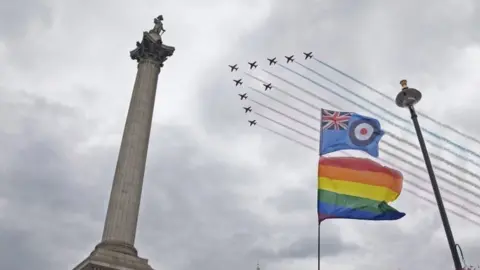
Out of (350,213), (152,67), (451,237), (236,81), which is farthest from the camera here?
(236,81)

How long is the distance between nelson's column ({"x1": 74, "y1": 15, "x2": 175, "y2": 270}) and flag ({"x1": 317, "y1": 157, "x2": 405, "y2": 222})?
15255 millimetres

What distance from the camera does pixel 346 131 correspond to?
2930 cm

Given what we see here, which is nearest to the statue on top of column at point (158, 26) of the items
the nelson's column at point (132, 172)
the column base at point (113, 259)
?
the nelson's column at point (132, 172)

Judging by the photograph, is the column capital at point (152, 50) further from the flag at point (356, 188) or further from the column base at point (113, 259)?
the flag at point (356, 188)

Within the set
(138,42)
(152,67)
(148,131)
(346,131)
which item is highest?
(138,42)

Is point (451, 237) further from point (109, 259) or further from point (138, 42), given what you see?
point (138, 42)

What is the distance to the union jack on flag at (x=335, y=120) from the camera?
29.6 metres

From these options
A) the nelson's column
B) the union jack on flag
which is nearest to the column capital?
the nelson's column

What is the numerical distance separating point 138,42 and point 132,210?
17.6 m

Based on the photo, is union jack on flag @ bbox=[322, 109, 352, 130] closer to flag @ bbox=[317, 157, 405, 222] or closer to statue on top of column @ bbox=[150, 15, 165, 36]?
flag @ bbox=[317, 157, 405, 222]

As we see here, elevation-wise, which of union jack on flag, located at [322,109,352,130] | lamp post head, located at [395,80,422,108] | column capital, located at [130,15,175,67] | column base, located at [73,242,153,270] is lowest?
column base, located at [73,242,153,270]

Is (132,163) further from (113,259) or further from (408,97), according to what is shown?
(408,97)

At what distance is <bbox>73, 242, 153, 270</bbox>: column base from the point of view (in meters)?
34.5

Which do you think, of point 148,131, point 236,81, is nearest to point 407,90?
point 148,131
